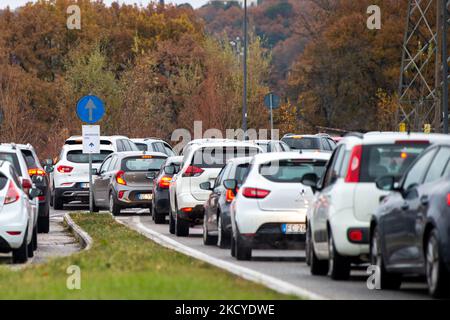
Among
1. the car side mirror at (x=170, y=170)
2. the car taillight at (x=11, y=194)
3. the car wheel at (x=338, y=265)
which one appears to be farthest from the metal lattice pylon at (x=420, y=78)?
the car wheel at (x=338, y=265)

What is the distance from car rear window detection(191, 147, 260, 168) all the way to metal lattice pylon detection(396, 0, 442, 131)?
34.3ft

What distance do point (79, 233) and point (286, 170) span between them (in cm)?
732

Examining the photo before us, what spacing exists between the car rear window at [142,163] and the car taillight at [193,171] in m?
7.62

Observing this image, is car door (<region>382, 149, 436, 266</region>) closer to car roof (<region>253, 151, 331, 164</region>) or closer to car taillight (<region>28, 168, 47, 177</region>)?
car roof (<region>253, 151, 331, 164</region>)

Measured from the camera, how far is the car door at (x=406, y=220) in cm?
1475

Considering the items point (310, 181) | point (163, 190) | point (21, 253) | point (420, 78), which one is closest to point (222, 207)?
point (21, 253)

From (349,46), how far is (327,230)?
7611cm

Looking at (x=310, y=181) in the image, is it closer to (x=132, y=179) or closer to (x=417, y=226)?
(x=417, y=226)

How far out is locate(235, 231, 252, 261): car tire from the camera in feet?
68.3

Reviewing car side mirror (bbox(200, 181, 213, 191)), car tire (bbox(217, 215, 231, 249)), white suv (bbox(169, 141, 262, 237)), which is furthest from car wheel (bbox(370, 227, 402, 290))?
white suv (bbox(169, 141, 262, 237))

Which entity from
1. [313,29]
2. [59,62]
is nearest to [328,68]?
[313,29]
